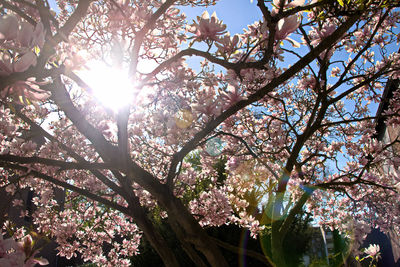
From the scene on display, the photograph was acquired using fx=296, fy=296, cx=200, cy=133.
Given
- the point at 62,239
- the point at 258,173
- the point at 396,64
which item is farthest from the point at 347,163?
the point at 62,239

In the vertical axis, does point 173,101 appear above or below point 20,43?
above

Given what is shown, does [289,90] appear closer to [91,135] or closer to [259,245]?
[91,135]

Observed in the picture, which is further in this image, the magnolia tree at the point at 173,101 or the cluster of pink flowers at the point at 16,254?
the magnolia tree at the point at 173,101

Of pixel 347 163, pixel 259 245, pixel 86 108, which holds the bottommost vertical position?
pixel 259 245

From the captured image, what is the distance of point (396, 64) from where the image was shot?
14.4 feet

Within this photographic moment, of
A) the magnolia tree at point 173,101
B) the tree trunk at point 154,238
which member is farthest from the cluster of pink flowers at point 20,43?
the tree trunk at point 154,238

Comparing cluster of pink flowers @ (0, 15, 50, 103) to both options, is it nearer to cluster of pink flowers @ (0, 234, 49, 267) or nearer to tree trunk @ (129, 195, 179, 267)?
cluster of pink flowers @ (0, 234, 49, 267)

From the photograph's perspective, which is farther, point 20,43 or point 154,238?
point 154,238

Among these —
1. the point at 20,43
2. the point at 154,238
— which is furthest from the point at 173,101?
the point at 20,43

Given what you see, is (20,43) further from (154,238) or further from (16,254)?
(154,238)

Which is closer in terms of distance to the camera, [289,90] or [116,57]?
[116,57]

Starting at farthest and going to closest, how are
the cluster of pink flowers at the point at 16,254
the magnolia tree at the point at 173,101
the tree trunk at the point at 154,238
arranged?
the tree trunk at the point at 154,238 → the magnolia tree at the point at 173,101 → the cluster of pink flowers at the point at 16,254

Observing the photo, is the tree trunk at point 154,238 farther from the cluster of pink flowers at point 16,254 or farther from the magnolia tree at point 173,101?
the cluster of pink flowers at point 16,254

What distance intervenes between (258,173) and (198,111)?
3.62m
